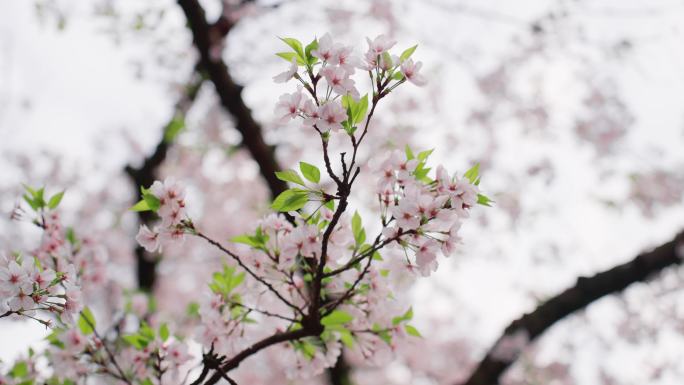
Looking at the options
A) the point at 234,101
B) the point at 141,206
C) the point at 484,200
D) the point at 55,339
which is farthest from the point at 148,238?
the point at 234,101

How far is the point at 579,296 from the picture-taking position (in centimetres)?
446

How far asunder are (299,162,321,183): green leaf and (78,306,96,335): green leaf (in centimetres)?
125

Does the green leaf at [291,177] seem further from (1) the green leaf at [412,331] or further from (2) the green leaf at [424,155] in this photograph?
(1) the green leaf at [412,331]

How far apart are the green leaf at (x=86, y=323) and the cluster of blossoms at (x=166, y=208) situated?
75 centimetres

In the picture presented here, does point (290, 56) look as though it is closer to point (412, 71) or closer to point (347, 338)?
point (412, 71)

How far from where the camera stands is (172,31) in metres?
5.64

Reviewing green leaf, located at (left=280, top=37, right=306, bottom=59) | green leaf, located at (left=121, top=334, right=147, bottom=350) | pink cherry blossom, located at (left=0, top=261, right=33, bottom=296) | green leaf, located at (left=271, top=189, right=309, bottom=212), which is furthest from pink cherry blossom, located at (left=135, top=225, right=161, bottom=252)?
green leaf, located at (left=280, top=37, right=306, bottom=59)

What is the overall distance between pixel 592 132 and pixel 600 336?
309 cm

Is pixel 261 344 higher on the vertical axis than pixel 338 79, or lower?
lower

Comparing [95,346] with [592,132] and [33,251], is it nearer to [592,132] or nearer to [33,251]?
[33,251]

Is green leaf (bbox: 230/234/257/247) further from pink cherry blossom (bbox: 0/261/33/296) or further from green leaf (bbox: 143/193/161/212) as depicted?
pink cherry blossom (bbox: 0/261/33/296)

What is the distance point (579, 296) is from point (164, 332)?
348 centimetres

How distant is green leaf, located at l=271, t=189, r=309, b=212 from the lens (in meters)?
1.66

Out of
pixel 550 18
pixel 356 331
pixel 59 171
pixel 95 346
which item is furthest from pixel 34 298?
pixel 59 171
